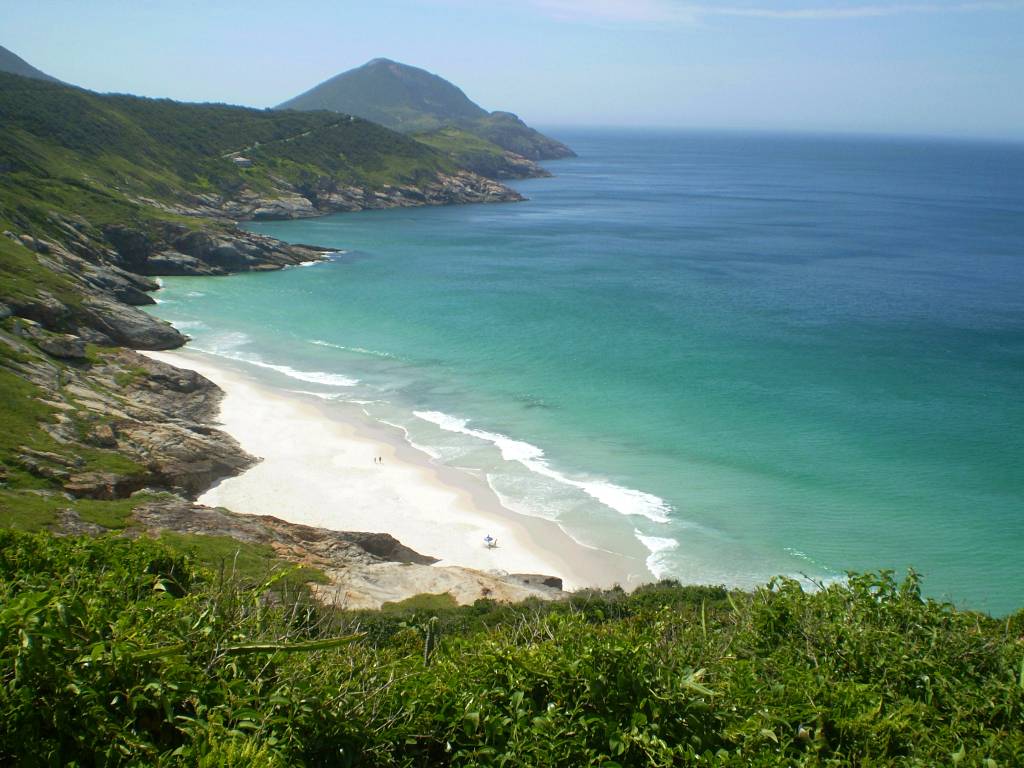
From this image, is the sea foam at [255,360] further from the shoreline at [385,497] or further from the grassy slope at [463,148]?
the grassy slope at [463,148]

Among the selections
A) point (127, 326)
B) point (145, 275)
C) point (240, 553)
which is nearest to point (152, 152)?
point (145, 275)

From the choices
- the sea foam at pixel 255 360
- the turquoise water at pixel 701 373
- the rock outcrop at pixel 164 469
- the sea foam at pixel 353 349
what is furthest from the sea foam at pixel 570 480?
the sea foam at pixel 353 349

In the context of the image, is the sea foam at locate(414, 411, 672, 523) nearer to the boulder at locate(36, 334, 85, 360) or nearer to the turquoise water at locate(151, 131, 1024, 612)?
the turquoise water at locate(151, 131, 1024, 612)

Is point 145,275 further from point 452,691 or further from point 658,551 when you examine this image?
point 452,691

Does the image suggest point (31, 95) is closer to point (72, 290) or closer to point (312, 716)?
point (72, 290)

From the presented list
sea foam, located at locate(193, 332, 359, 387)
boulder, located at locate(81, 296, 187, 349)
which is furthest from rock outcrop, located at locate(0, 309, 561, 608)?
sea foam, located at locate(193, 332, 359, 387)

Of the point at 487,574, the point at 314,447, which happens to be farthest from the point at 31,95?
the point at 487,574
